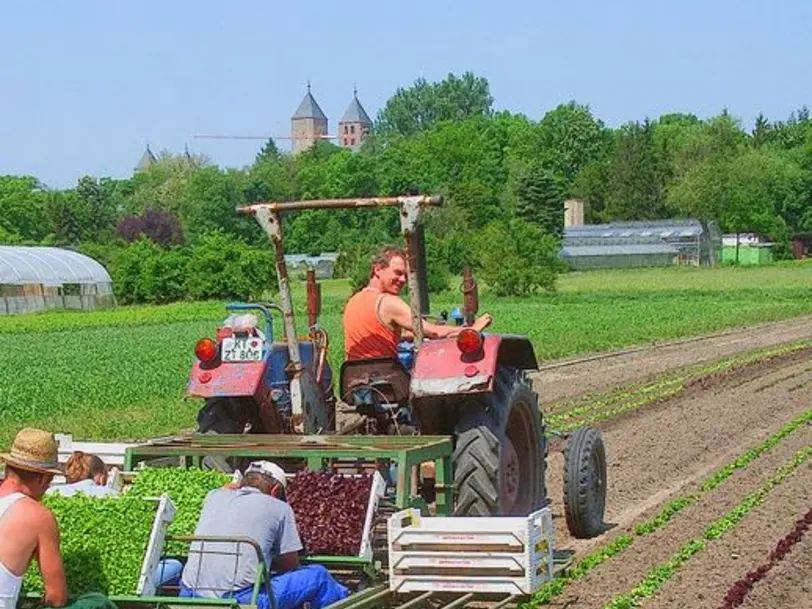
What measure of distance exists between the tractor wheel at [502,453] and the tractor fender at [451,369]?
0.27 metres

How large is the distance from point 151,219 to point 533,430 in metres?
90.0

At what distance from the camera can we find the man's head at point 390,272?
9336 millimetres

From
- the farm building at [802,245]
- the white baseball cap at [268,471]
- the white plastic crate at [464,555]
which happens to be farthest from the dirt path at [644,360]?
the farm building at [802,245]

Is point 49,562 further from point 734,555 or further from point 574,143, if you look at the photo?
point 574,143

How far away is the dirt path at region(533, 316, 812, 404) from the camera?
23.1 metres

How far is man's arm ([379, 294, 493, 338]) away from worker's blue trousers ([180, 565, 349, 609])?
2.21 m

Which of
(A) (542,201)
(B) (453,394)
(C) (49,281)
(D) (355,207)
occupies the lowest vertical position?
(C) (49,281)

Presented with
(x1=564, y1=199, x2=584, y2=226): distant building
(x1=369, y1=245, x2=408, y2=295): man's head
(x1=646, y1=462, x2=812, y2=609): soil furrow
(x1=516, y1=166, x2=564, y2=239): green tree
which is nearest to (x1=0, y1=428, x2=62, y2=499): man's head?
(x1=369, y1=245, x2=408, y2=295): man's head

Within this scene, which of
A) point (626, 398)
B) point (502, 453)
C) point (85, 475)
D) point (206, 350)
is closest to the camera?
point (85, 475)

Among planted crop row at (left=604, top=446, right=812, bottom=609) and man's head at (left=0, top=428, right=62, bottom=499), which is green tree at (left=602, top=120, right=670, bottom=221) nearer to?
planted crop row at (left=604, top=446, right=812, bottom=609)

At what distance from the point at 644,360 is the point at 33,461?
884 inches

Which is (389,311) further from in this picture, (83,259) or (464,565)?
(83,259)

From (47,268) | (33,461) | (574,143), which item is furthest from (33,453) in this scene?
(574,143)

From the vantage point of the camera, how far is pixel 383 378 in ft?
30.4
